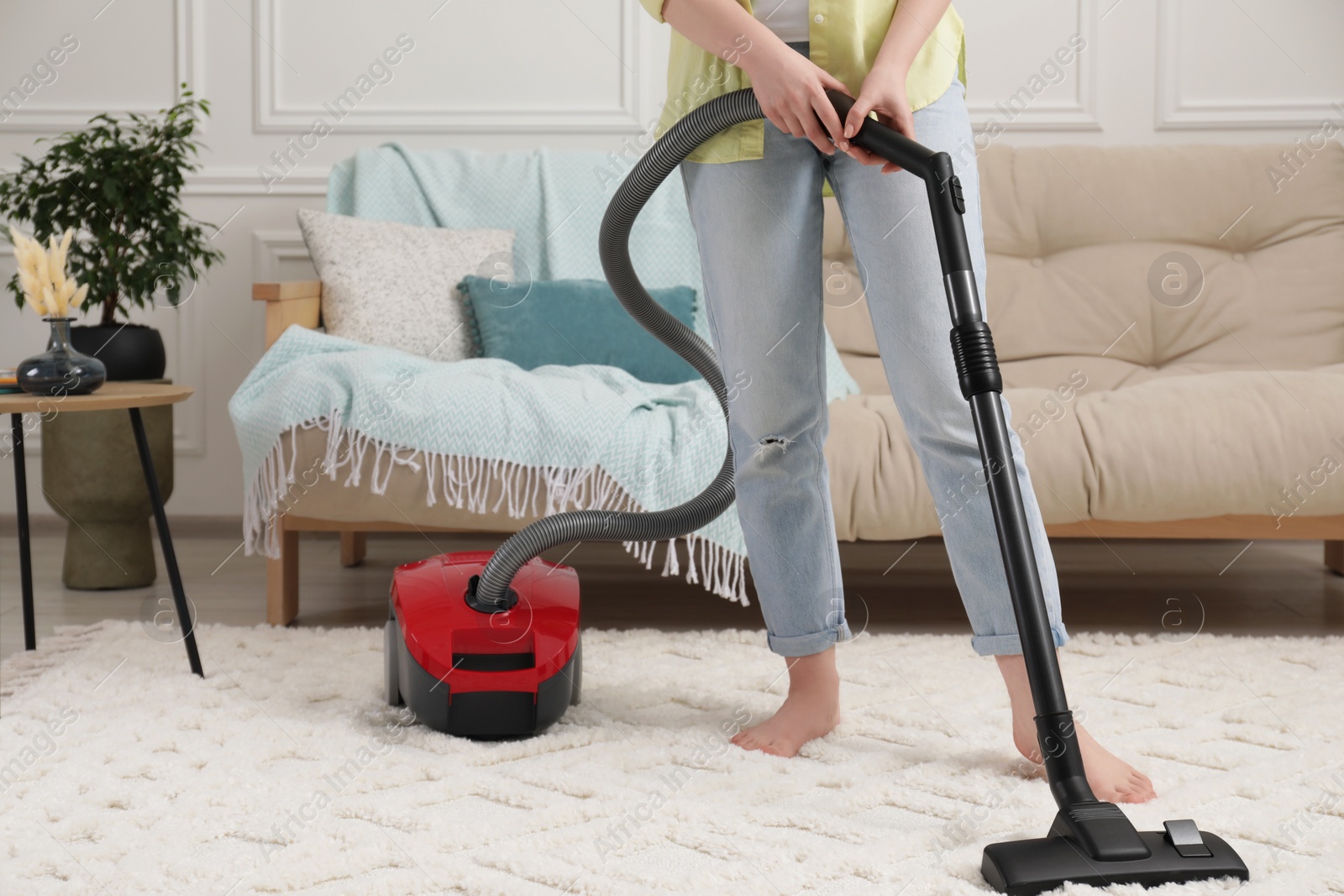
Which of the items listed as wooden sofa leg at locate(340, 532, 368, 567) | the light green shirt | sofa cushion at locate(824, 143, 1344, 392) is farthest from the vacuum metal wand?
wooden sofa leg at locate(340, 532, 368, 567)

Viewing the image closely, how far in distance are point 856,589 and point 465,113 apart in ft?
4.98

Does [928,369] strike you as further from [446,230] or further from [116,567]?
[116,567]

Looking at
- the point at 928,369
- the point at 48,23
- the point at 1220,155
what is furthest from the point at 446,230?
the point at 1220,155

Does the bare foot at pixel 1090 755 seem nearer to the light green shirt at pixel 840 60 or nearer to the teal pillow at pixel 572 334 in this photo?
the light green shirt at pixel 840 60

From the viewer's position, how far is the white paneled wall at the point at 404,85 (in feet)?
8.54

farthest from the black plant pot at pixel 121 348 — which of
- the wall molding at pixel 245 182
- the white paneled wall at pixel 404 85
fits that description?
the wall molding at pixel 245 182

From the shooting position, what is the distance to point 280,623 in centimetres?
182

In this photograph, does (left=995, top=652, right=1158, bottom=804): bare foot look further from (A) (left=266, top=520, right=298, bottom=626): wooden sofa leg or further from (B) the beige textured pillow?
(B) the beige textured pillow

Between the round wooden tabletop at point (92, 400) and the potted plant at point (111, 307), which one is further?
the potted plant at point (111, 307)

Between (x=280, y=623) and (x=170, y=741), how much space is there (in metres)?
0.58

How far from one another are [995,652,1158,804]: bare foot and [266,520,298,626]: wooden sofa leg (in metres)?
1.23

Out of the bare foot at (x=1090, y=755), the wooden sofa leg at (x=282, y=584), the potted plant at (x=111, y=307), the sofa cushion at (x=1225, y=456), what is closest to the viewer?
the bare foot at (x=1090, y=755)

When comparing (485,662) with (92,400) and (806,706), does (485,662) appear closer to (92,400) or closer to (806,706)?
(806,706)

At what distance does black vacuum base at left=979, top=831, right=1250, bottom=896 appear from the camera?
2.80 ft
